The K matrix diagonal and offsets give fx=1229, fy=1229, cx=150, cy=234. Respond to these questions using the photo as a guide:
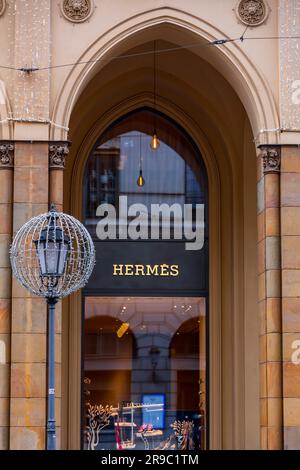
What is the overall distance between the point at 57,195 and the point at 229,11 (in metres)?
3.75

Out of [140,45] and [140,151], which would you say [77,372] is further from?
[140,45]

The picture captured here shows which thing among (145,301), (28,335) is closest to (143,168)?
(145,301)

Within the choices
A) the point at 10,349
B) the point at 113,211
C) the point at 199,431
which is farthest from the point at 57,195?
the point at 199,431

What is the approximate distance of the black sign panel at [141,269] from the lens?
21016 mm

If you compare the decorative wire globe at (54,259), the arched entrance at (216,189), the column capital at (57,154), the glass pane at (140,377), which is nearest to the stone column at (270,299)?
the column capital at (57,154)

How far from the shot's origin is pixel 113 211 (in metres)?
21.3

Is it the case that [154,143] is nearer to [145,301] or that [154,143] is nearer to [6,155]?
[145,301]

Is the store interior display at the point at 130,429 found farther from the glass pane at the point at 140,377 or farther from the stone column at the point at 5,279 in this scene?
the stone column at the point at 5,279

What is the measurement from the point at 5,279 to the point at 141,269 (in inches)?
163

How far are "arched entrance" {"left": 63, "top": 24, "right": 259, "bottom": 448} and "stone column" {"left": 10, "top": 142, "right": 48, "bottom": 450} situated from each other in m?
3.54

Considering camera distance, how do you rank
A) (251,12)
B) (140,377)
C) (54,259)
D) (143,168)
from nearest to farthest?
(54,259)
(251,12)
(140,377)
(143,168)

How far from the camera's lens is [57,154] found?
1764 centimetres

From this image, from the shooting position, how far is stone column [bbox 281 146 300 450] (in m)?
17.3

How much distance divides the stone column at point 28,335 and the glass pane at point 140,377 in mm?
3985
